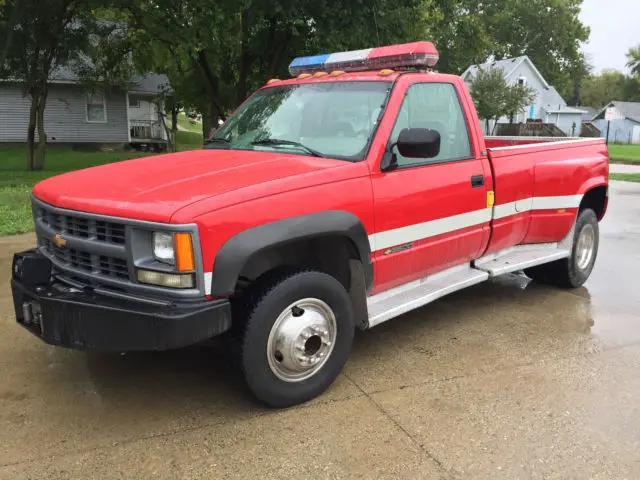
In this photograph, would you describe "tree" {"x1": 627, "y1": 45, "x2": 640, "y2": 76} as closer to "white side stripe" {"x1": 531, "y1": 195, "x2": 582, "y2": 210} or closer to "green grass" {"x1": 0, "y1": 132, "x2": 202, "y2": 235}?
"green grass" {"x1": 0, "y1": 132, "x2": 202, "y2": 235}

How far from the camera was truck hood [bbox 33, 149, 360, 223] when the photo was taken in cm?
307

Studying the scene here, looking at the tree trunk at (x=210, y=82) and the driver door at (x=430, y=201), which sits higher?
the tree trunk at (x=210, y=82)

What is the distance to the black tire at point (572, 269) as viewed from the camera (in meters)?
5.87

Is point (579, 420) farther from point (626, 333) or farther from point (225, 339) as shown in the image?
point (225, 339)

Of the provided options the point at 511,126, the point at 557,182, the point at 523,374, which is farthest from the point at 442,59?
the point at 523,374

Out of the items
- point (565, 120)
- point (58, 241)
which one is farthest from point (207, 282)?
point (565, 120)

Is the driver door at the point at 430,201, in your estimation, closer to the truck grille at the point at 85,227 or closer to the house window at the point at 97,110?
the truck grille at the point at 85,227

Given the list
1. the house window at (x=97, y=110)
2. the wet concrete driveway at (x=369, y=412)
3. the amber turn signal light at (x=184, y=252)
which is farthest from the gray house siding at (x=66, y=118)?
the amber turn signal light at (x=184, y=252)

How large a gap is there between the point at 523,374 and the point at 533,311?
1.52 metres

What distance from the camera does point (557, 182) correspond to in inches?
211

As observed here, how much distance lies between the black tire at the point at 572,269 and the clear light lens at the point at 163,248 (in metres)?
4.22

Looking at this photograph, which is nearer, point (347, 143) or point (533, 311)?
point (347, 143)

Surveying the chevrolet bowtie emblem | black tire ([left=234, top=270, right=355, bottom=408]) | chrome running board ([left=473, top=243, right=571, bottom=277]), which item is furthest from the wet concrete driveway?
the chevrolet bowtie emblem

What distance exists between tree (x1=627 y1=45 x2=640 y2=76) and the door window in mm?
98691
